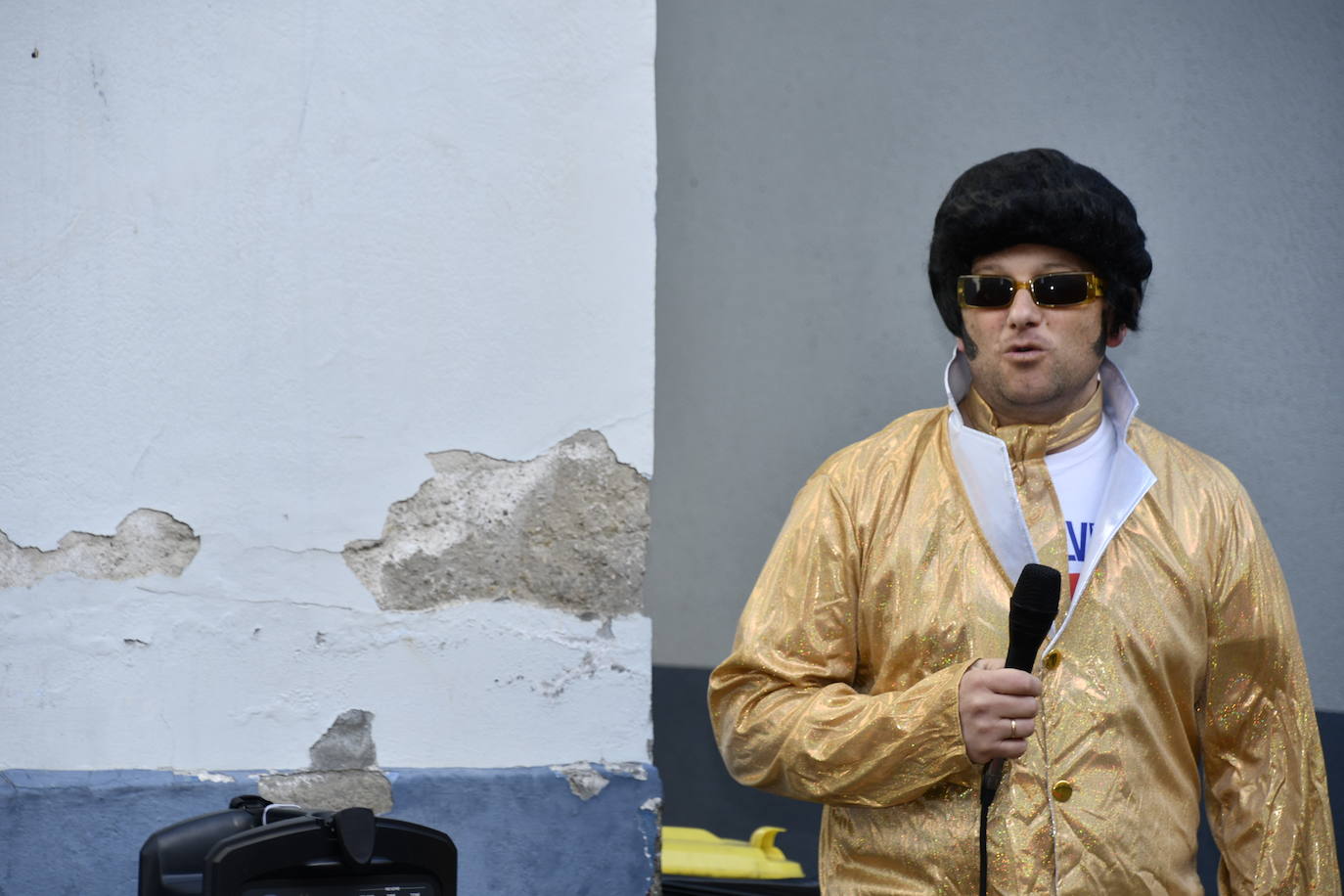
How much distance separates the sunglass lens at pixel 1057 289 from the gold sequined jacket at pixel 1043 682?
235 millimetres

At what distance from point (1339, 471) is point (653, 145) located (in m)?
2.56

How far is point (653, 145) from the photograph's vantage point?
2838mm

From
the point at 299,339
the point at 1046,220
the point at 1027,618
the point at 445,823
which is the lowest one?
the point at 445,823

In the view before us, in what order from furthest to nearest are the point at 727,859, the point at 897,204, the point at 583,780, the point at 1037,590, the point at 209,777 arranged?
1. the point at 897,204
2. the point at 727,859
3. the point at 583,780
4. the point at 209,777
5. the point at 1037,590

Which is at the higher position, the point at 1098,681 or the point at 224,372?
the point at 224,372

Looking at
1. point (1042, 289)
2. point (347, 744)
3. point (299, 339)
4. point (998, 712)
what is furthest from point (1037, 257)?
point (347, 744)

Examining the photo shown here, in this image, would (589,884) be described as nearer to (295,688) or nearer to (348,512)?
(295,688)

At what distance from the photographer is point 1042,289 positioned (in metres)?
2.26

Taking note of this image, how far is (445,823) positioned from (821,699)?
0.84 meters

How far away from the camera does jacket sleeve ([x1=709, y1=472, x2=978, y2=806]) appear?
6.66 ft

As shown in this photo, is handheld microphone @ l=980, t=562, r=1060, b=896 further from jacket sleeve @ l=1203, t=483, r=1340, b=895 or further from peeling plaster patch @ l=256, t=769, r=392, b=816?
peeling plaster patch @ l=256, t=769, r=392, b=816

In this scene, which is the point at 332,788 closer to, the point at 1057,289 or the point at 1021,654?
the point at 1021,654

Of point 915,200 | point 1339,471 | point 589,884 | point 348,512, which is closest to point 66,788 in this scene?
point 348,512

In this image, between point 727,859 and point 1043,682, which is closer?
point 1043,682
